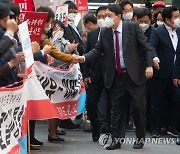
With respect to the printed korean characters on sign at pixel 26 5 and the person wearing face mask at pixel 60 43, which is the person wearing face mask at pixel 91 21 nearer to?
the person wearing face mask at pixel 60 43

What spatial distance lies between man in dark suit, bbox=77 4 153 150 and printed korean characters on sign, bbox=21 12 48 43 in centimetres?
94

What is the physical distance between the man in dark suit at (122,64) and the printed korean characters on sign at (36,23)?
939mm

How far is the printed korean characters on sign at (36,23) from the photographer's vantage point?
6.91 metres

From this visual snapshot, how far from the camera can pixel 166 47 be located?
28.0 feet

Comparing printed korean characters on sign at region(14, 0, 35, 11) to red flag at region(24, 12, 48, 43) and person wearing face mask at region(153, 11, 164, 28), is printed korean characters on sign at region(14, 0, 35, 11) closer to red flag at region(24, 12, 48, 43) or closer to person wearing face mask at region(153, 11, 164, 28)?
red flag at region(24, 12, 48, 43)

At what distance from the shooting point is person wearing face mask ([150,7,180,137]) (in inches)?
336

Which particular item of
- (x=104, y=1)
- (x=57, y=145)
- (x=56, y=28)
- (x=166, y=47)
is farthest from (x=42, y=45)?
(x=104, y=1)

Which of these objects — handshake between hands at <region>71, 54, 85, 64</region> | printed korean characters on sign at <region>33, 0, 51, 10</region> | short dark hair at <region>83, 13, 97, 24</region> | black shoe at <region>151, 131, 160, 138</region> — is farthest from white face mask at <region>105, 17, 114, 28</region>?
black shoe at <region>151, 131, 160, 138</region>

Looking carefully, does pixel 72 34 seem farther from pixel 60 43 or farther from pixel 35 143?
pixel 35 143

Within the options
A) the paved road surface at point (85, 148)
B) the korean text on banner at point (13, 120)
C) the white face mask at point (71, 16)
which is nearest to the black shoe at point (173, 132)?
the paved road surface at point (85, 148)

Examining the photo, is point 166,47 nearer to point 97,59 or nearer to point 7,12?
point 97,59

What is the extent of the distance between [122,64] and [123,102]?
58cm

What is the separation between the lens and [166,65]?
8.55m

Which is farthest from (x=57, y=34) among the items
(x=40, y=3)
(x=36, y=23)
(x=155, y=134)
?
(x=155, y=134)
